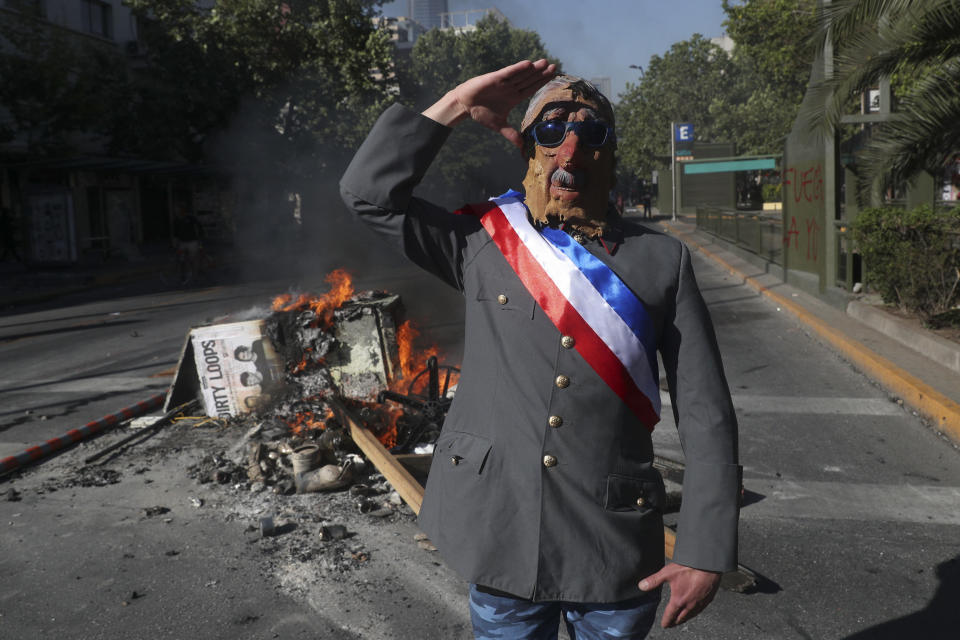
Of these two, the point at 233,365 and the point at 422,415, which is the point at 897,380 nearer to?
the point at 422,415

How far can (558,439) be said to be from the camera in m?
1.93

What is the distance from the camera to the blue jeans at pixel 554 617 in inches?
77.5

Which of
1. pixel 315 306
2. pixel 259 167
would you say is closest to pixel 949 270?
pixel 315 306

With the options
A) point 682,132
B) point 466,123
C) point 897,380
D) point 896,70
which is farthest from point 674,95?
point 897,380

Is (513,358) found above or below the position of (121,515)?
above

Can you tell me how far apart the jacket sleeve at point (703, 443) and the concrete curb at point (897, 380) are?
203 inches

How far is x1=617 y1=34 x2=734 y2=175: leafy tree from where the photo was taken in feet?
205

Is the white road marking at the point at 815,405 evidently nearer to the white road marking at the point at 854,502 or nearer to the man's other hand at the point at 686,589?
the white road marking at the point at 854,502

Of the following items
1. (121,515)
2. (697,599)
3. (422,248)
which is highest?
(422,248)

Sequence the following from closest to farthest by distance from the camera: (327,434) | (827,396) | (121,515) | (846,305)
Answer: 1. (121,515)
2. (327,434)
3. (827,396)
4. (846,305)

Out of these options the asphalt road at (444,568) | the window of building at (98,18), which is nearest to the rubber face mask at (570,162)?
the asphalt road at (444,568)

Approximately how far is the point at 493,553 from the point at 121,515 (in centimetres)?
371

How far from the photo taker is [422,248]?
209cm

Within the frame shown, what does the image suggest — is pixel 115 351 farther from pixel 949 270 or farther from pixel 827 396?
pixel 949 270
